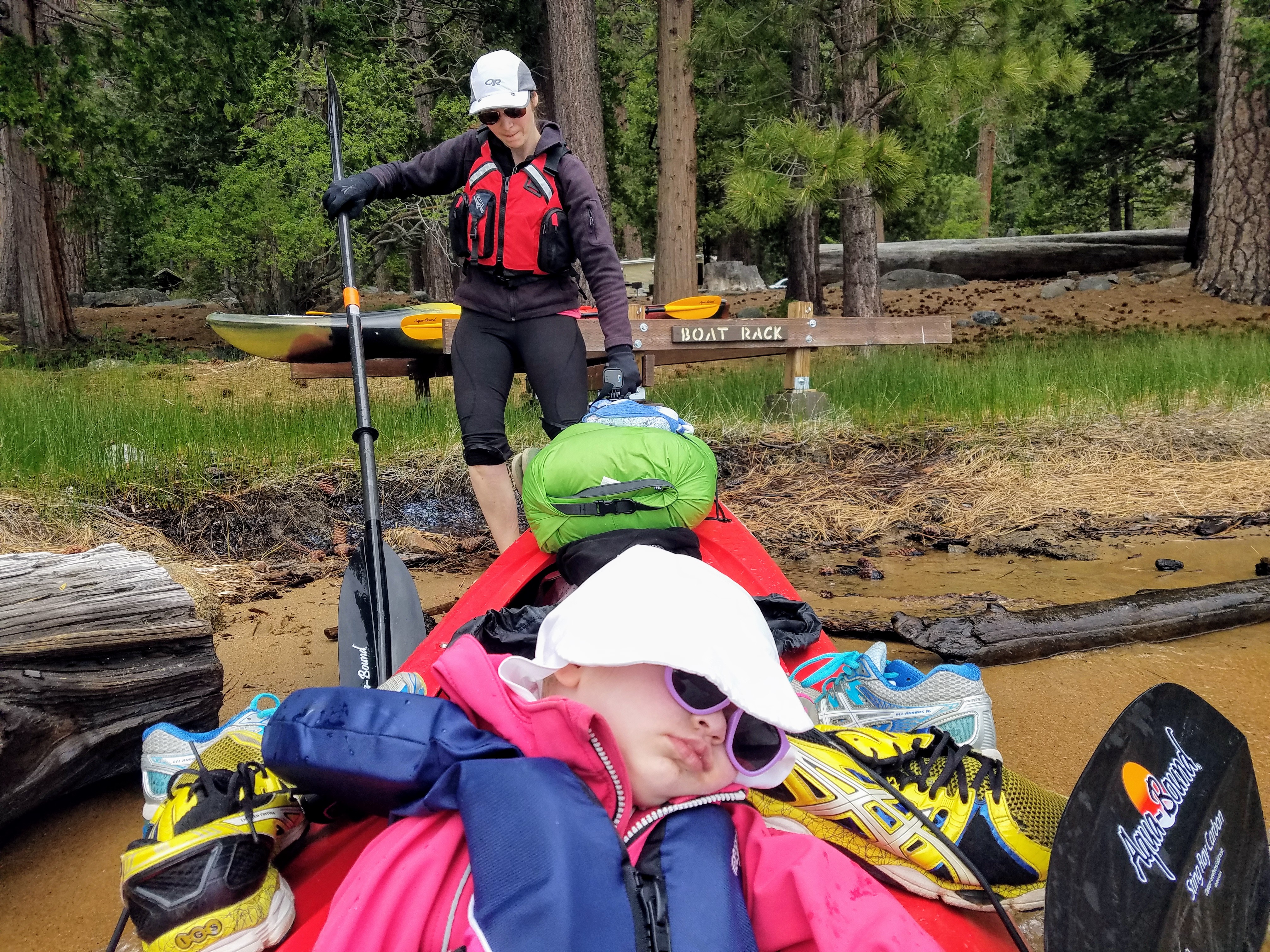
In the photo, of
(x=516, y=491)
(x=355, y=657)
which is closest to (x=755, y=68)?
(x=516, y=491)

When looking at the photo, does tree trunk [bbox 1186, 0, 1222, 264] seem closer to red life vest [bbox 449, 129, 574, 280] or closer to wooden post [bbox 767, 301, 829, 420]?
wooden post [bbox 767, 301, 829, 420]

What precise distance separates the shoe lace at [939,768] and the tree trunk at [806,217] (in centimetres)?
811

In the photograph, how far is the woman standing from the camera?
327 cm

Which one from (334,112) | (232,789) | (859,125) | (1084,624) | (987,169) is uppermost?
(987,169)

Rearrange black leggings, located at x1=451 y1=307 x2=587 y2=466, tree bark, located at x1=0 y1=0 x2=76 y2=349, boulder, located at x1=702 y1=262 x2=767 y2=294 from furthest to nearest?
boulder, located at x1=702 y1=262 x2=767 y2=294 < tree bark, located at x1=0 y1=0 x2=76 y2=349 < black leggings, located at x1=451 y1=307 x2=587 y2=466

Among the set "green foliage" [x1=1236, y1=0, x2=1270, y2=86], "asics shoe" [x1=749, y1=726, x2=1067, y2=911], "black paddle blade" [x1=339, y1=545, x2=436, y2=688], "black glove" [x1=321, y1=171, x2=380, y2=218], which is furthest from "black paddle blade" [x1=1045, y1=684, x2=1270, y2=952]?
"green foliage" [x1=1236, y1=0, x2=1270, y2=86]

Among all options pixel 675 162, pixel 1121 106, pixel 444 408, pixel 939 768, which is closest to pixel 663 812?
pixel 939 768

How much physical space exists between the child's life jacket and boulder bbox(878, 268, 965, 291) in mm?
15857

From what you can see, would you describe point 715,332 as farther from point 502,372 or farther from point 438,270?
point 438,270

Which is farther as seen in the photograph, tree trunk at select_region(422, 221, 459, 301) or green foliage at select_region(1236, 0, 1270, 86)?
tree trunk at select_region(422, 221, 459, 301)

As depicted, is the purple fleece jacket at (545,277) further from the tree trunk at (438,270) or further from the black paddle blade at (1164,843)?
the tree trunk at (438,270)

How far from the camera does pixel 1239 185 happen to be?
11.6 m

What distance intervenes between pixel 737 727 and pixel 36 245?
40.6 feet

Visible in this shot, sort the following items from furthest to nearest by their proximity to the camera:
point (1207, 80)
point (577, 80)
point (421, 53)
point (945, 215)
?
1. point (945, 215)
2. point (1207, 80)
3. point (421, 53)
4. point (577, 80)
